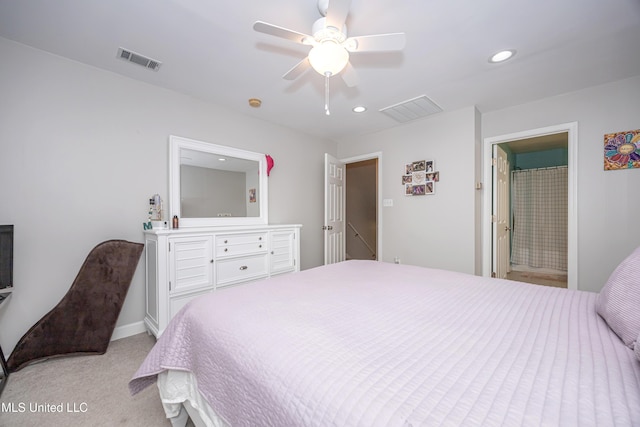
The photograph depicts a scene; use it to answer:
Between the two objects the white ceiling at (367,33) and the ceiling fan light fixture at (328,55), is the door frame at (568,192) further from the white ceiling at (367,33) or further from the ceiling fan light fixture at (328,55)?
the ceiling fan light fixture at (328,55)

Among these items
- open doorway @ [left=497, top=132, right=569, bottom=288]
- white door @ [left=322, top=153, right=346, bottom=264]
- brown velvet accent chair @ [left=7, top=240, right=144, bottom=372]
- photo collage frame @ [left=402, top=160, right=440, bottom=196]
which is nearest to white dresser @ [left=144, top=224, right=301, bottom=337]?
brown velvet accent chair @ [left=7, top=240, right=144, bottom=372]

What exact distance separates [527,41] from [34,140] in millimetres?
3798

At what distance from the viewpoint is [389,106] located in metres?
2.91

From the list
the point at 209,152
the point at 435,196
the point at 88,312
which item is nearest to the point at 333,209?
the point at 435,196

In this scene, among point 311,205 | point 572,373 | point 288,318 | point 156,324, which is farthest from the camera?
point 311,205

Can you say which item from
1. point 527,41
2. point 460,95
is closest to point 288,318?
point 527,41

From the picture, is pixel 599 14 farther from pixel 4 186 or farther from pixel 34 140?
pixel 4 186

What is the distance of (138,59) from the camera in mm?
2020

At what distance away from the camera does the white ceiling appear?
153 centimetres

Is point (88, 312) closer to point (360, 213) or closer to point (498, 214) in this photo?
point (498, 214)

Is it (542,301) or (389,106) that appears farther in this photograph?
(389,106)

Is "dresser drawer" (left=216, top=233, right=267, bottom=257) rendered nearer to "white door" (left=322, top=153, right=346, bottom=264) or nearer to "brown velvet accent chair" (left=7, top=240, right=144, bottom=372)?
"brown velvet accent chair" (left=7, top=240, right=144, bottom=372)

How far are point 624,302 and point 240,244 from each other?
8.61ft

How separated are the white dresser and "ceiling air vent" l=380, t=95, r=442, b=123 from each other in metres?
2.03
